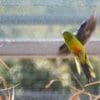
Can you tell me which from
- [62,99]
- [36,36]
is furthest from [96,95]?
[36,36]

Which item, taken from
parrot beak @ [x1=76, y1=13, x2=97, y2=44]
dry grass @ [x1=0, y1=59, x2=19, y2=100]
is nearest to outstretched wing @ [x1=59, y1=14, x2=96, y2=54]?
parrot beak @ [x1=76, y1=13, x2=97, y2=44]

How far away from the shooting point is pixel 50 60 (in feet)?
2.36

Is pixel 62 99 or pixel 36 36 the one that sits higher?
pixel 36 36

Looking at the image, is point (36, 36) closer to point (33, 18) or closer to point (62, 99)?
point (33, 18)

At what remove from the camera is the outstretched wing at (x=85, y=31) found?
0.64 metres

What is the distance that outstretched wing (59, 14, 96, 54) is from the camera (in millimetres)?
644

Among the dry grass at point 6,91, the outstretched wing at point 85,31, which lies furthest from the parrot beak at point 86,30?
the dry grass at point 6,91

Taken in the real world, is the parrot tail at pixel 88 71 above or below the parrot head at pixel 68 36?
below

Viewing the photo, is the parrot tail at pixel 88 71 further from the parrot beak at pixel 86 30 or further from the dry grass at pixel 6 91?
the dry grass at pixel 6 91

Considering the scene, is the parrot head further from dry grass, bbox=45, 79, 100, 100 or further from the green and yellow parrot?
dry grass, bbox=45, 79, 100, 100

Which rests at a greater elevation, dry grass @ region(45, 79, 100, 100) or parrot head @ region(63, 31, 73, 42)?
parrot head @ region(63, 31, 73, 42)

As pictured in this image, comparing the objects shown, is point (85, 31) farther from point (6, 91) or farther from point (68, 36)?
point (6, 91)

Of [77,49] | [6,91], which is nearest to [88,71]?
[77,49]

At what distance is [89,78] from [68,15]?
0.44 ft
